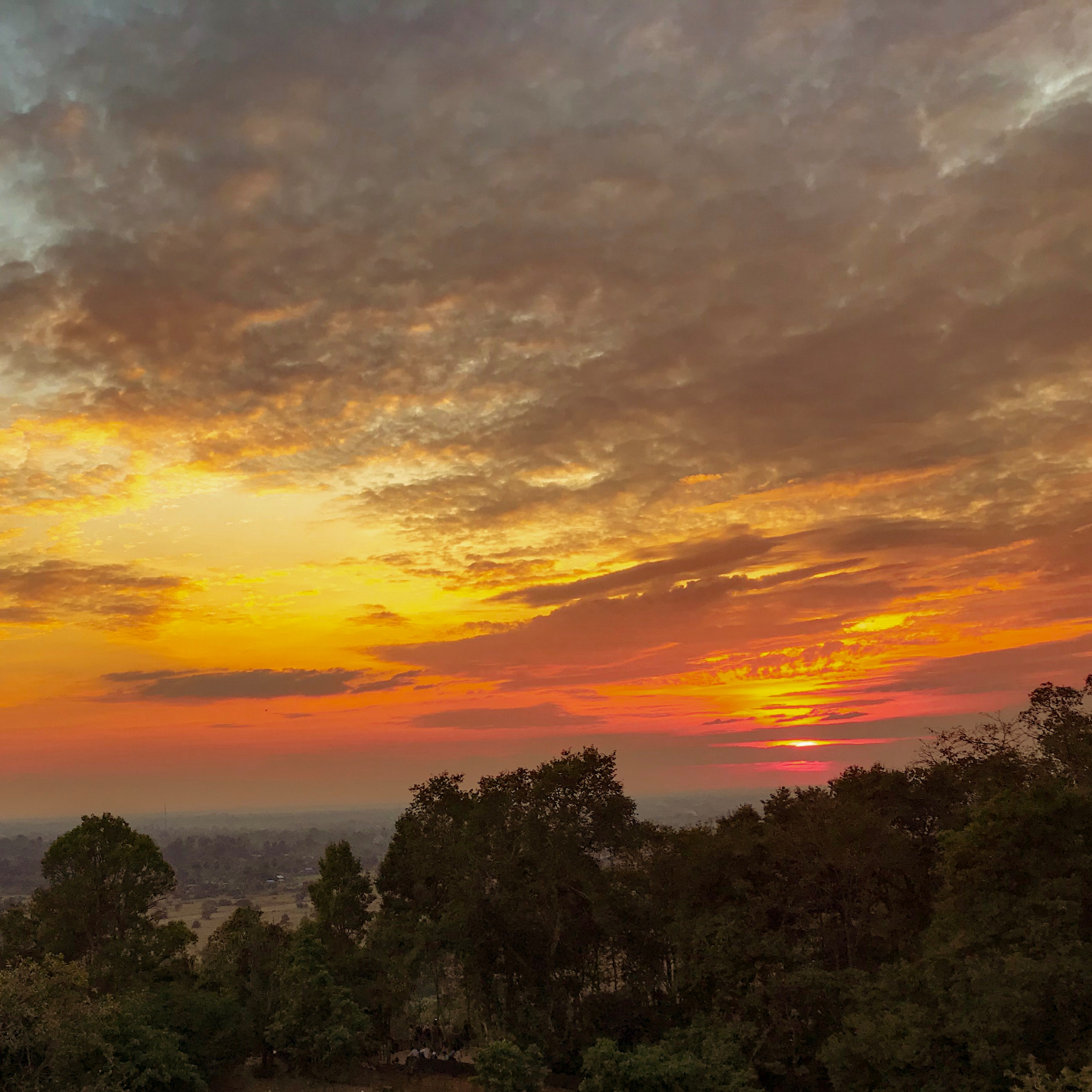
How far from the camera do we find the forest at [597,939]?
28.4 m

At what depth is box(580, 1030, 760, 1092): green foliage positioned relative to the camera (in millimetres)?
29203

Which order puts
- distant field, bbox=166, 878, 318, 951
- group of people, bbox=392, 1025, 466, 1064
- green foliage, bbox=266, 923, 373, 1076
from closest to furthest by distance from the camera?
green foliage, bbox=266, 923, 373, 1076, group of people, bbox=392, 1025, 466, 1064, distant field, bbox=166, 878, 318, 951

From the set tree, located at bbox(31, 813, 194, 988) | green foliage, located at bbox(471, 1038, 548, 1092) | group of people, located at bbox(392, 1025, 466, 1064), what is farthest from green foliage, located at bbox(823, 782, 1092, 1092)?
tree, located at bbox(31, 813, 194, 988)

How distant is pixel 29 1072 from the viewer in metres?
28.0

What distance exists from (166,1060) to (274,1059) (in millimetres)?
9001

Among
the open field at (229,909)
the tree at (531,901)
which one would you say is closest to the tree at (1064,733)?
the tree at (531,901)

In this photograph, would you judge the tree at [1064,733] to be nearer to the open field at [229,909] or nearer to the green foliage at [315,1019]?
the green foliage at [315,1019]

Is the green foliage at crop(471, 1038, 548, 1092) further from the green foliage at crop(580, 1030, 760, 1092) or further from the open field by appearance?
the open field

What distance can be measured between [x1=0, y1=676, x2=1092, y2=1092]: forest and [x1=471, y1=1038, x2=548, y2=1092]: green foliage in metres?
0.10

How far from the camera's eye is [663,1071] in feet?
95.9

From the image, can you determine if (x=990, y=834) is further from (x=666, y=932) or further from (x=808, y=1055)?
(x=666, y=932)

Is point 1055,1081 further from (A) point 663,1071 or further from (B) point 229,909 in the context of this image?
(B) point 229,909

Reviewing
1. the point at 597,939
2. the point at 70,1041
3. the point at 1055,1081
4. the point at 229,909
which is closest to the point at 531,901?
the point at 597,939

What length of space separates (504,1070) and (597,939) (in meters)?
11.1
